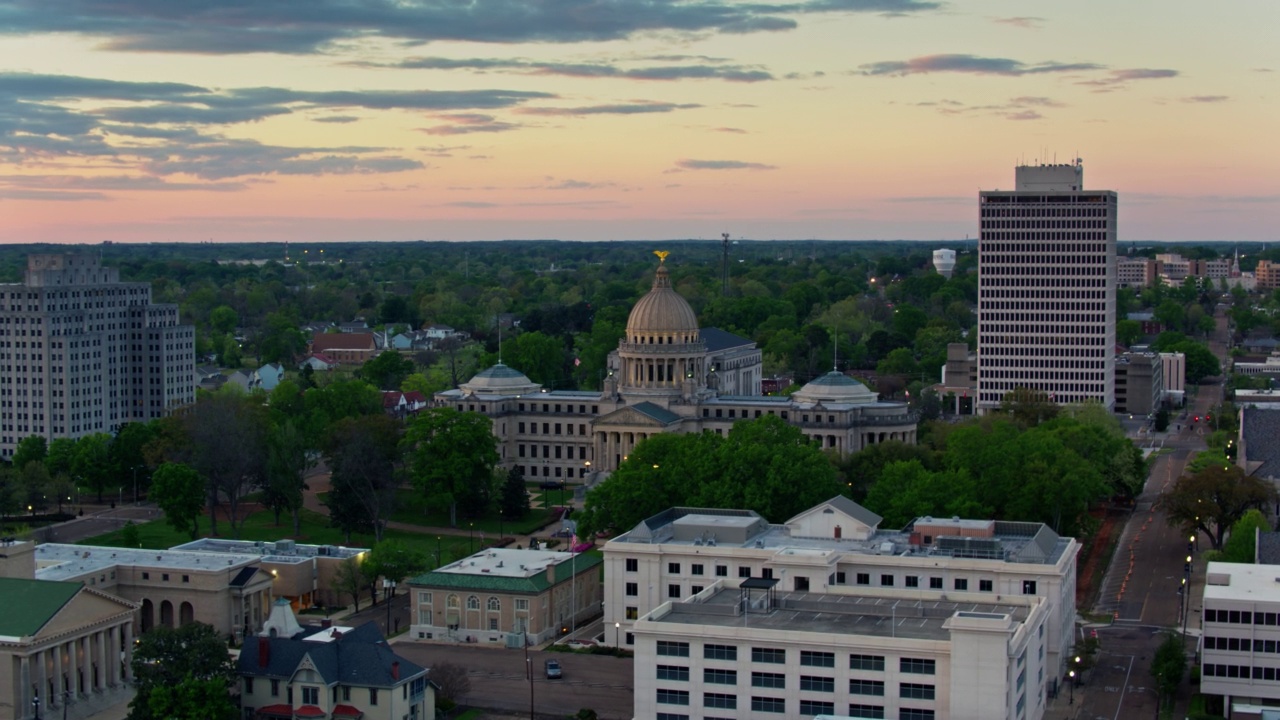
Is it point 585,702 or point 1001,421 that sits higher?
point 1001,421

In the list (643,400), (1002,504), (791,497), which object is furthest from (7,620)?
(643,400)

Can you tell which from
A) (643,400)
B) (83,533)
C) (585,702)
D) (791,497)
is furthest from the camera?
(643,400)

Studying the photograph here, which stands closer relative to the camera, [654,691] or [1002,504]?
[654,691]

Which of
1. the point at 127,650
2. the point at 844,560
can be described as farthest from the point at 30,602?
the point at 844,560

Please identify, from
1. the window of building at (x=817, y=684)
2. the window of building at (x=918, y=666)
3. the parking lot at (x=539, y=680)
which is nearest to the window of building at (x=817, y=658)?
the window of building at (x=817, y=684)

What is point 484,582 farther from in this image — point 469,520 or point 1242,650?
point 1242,650

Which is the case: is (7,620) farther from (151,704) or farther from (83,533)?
(83,533)

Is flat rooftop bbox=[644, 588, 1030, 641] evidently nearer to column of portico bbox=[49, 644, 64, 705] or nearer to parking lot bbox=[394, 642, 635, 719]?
parking lot bbox=[394, 642, 635, 719]

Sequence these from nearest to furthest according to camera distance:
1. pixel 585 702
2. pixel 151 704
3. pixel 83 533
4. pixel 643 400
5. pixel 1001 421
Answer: pixel 151 704, pixel 585 702, pixel 83 533, pixel 1001 421, pixel 643 400
